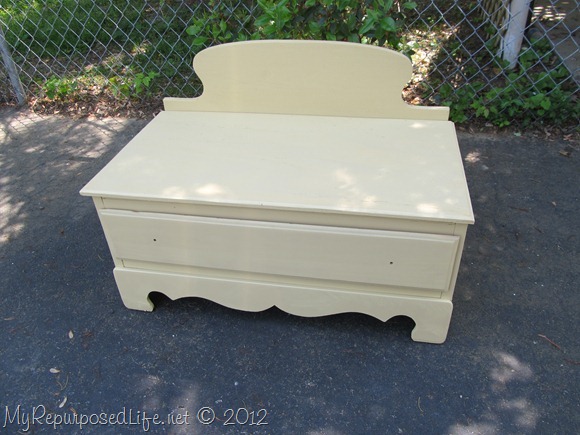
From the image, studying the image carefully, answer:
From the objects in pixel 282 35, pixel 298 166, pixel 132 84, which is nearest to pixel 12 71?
pixel 132 84

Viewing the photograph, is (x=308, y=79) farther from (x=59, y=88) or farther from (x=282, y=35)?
(x=59, y=88)

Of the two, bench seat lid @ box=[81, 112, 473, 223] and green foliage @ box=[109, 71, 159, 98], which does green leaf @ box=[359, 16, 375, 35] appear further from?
green foliage @ box=[109, 71, 159, 98]

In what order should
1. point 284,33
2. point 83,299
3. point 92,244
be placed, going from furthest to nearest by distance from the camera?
1. point 284,33
2. point 92,244
3. point 83,299

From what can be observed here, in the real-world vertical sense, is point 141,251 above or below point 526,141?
above

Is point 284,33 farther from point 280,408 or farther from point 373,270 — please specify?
point 280,408

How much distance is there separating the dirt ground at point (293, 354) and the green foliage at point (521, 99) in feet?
2.38

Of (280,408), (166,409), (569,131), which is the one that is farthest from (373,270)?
(569,131)

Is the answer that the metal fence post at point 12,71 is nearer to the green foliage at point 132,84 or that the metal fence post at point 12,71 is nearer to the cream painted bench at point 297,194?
the green foliage at point 132,84

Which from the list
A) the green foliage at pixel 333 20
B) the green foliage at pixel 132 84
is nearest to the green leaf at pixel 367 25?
the green foliage at pixel 333 20

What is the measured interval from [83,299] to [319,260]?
1031 millimetres

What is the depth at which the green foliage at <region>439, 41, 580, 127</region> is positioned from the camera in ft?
9.18

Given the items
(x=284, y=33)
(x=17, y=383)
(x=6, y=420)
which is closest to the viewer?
(x=6, y=420)

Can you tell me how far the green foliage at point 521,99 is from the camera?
9.18 feet

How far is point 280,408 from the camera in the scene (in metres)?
1.54
